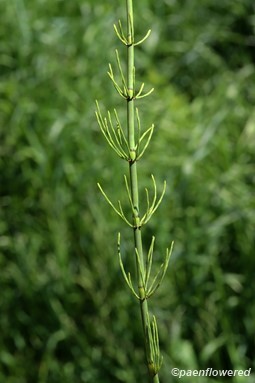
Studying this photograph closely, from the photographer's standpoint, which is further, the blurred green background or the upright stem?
the blurred green background

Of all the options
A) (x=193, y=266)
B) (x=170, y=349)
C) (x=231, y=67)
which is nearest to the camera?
(x=170, y=349)

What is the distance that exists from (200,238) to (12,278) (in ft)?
2.45

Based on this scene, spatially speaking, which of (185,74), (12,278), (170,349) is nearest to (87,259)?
(12,278)

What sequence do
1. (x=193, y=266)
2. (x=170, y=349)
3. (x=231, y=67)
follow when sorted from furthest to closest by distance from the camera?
(x=231, y=67) < (x=193, y=266) < (x=170, y=349)

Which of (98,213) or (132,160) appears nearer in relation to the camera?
(132,160)

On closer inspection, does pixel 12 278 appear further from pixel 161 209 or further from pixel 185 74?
pixel 185 74

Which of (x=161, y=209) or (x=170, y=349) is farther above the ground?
(x=161, y=209)

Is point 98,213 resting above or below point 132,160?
below

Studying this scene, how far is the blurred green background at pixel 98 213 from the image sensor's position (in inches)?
119

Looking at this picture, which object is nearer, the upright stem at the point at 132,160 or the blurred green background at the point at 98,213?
the upright stem at the point at 132,160

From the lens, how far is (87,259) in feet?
10.8

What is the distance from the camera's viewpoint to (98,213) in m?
3.28

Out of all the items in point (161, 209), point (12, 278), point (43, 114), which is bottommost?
point (12, 278)

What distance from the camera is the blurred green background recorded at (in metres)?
3.03
